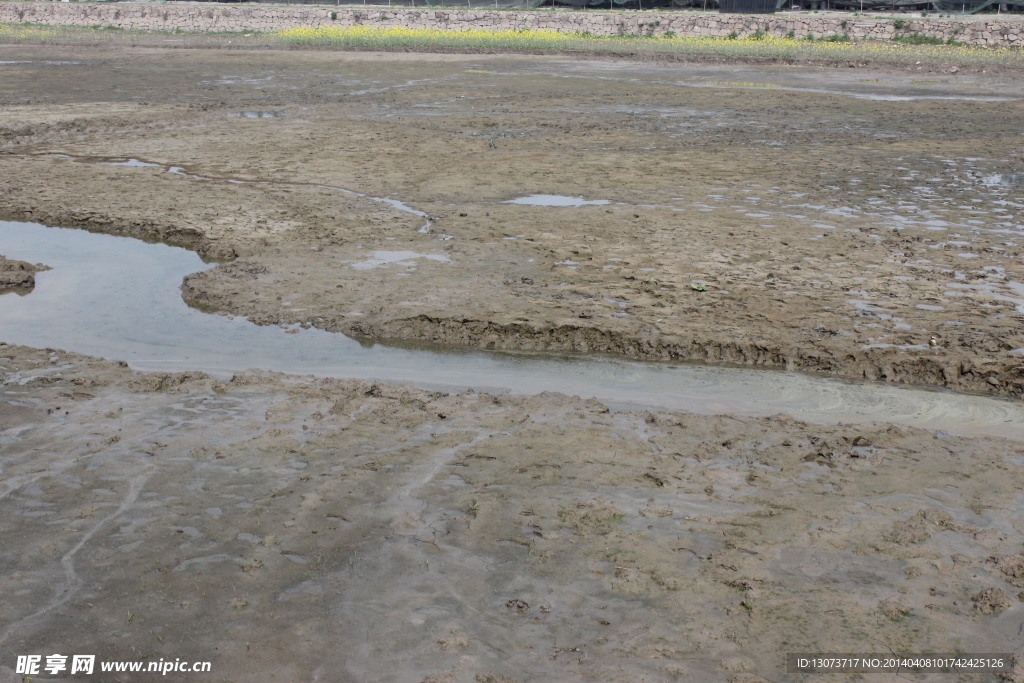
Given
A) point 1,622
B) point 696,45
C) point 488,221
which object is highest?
point 696,45

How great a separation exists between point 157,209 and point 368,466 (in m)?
6.59

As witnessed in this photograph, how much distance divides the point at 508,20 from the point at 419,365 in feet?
116

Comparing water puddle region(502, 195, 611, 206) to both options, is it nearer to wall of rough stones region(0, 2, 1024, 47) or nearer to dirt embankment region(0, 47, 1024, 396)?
dirt embankment region(0, 47, 1024, 396)

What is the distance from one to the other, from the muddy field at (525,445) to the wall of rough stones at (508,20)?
21689 mm

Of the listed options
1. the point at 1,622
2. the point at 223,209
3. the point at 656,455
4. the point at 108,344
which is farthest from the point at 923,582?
the point at 223,209

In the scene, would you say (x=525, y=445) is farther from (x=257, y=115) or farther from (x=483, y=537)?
(x=257, y=115)

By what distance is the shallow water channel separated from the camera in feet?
20.3

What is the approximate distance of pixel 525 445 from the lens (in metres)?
5.39

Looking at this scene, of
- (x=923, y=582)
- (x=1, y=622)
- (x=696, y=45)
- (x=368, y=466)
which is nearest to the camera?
(x=1, y=622)

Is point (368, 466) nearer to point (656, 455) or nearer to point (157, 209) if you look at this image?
point (656, 455)

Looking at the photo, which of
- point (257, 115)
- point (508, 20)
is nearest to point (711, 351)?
point (257, 115)

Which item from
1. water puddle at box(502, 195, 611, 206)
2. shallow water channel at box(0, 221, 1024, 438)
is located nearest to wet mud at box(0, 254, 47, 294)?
shallow water channel at box(0, 221, 1024, 438)

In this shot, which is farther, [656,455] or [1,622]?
[656,455]

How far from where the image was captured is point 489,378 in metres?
6.67
